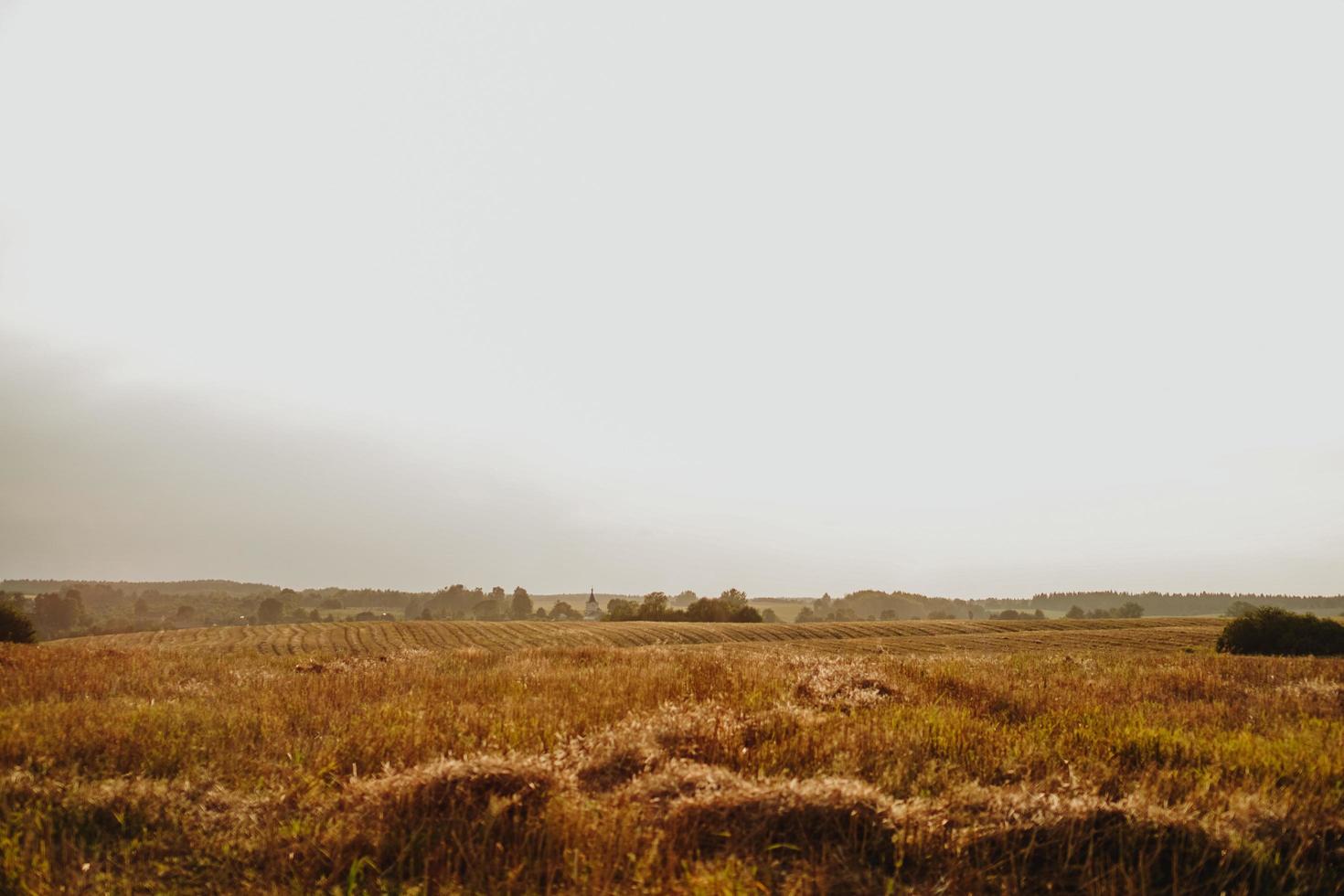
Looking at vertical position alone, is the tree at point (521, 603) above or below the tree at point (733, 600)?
below

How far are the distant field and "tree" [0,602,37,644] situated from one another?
4444 millimetres

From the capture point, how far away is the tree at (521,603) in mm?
184500

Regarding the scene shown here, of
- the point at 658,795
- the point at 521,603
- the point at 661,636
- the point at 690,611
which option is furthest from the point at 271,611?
the point at 658,795

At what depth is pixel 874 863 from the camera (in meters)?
4.18

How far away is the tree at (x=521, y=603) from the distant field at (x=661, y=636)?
115326mm

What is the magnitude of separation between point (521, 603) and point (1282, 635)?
17365 cm

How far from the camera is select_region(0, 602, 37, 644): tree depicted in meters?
33.9

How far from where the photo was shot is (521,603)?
18750 cm

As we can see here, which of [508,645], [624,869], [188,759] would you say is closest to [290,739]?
[188,759]

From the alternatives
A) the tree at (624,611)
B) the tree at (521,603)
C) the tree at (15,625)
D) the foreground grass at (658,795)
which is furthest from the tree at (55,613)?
the foreground grass at (658,795)

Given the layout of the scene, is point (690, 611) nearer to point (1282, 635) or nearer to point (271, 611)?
point (1282, 635)

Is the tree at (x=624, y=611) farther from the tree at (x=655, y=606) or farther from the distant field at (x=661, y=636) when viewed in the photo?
the distant field at (x=661, y=636)

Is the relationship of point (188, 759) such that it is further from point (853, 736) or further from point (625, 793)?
point (853, 736)

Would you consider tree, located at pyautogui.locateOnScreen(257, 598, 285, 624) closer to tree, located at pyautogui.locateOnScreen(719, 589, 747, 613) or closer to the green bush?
tree, located at pyautogui.locateOnScreen(719, 589, 747, 613)
